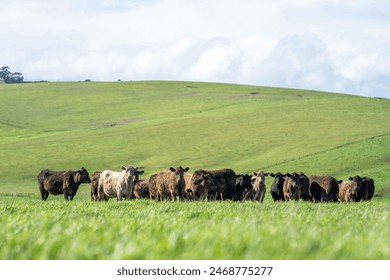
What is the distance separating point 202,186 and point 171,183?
1313 mm

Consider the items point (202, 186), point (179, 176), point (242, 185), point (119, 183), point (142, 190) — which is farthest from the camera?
point (142, 190)

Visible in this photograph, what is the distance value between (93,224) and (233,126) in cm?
6877

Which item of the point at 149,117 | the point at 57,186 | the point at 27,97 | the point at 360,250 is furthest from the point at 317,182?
the point at 27,97

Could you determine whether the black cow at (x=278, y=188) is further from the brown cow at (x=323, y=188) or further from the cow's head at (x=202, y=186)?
the cow's head at (x=202, y=186)

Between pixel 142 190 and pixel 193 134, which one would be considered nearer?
pixel 142 190

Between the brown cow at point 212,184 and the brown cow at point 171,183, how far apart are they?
74 cm

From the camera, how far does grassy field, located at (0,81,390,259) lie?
641 cm

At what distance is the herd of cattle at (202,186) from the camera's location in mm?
29281

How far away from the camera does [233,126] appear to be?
7731 cm

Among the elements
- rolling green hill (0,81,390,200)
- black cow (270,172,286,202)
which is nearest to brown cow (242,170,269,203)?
black cow (270,172,286,202)

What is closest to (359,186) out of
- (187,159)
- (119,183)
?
(119,183)

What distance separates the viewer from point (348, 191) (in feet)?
118

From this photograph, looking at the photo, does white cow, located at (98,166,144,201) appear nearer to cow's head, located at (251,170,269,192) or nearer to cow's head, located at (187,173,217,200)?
cow's head, located at (187,173,217,200)

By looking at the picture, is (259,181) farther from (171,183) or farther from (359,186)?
(359,186)
